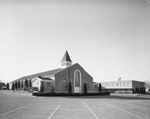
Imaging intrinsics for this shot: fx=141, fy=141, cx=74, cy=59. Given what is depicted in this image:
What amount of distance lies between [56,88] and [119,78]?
1953 inches

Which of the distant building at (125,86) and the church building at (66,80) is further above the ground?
the church building at (66,80)

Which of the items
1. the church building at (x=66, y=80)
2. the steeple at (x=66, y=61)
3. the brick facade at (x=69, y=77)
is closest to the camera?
the church building at (x=66, y=80)

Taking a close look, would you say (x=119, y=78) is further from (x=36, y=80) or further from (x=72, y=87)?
(x=36, y=80)

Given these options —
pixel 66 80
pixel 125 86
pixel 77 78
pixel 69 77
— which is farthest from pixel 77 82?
pixel 125 86

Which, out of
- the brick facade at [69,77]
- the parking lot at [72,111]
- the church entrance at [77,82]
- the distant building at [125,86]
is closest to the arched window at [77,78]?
the church entrance at [77,82]

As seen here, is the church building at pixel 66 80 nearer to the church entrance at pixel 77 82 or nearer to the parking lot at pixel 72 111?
the church entrance at pixel 77 82

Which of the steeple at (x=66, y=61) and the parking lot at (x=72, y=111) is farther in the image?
the steeple at (x=66, y=61)

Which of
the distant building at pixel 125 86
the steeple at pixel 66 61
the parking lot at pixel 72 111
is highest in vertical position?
the steeple at pixel 66 61

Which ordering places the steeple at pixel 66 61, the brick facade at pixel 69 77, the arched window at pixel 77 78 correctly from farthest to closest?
the steeple at pixel 66 61 → the arched window at pixel 77 78 → the brick facade at pixel 69 77

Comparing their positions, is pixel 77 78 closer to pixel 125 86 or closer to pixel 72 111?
pixel 125 86

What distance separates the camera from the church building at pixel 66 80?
40.2m

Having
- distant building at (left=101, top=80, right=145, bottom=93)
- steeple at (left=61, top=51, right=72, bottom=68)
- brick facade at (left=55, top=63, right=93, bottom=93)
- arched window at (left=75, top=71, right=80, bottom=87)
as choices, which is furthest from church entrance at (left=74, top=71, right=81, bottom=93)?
distant building at (left=101, top=80, right=145, bottom=93)

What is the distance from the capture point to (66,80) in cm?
4362

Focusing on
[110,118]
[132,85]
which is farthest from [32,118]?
[132,85]
